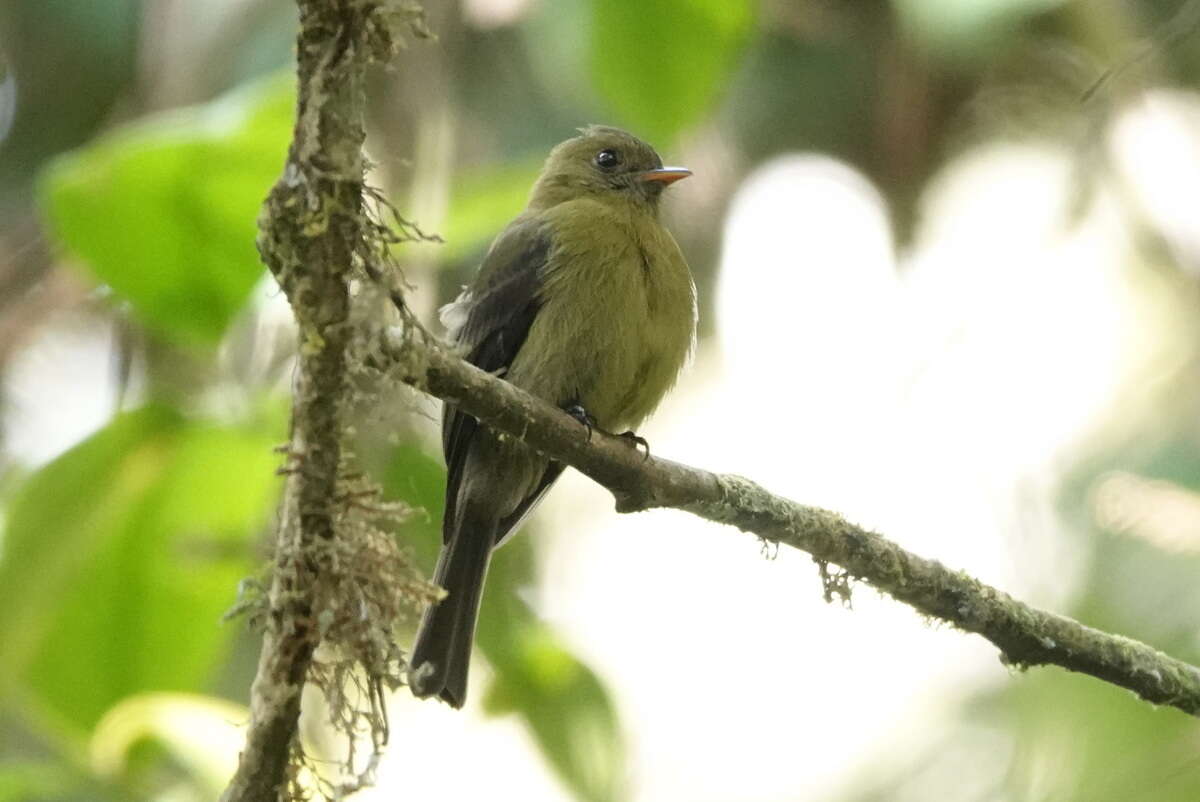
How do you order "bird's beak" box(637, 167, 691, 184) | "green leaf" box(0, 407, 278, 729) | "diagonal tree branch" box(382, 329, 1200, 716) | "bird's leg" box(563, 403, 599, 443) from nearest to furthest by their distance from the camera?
"diagonal tree branch" box(382, 329, 1200, 716) < "bird's leg" box(563, 403, 599, 443) < "green leaf" box(0, 407, 278, 729) < "bird's beak" box(637, 167, 691, 184)

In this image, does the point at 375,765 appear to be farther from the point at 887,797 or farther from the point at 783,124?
the point at 783,124

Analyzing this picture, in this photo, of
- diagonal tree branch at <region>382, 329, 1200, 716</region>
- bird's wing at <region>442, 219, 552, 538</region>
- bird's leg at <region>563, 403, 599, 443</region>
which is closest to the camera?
diagonal tree branch at <region>382, 329, 1200, 716</region>

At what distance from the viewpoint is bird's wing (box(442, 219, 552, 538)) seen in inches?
147

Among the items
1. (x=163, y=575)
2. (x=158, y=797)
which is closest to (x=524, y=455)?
(x=163, y=575)

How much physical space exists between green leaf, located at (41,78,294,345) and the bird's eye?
1355mm

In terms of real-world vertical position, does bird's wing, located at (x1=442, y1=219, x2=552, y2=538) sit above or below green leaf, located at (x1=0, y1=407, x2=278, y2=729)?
above

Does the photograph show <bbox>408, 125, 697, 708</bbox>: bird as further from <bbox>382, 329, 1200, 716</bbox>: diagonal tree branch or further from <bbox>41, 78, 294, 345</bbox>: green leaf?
<bbox>41, 78, 294, 345</bbox>: green leaf

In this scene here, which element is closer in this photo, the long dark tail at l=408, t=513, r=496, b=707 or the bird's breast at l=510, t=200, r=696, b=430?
the long dark tail at l=408, t=513, r=496, b=707

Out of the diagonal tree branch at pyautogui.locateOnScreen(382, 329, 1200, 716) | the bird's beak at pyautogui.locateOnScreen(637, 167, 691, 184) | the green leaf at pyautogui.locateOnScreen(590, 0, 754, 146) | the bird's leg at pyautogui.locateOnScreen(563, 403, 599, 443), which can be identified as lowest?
the diagonal tree branch at pyautogui.locateOnScreen(382, 329, 1200, 716)

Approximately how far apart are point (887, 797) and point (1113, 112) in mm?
2398

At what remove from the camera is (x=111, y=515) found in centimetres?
366

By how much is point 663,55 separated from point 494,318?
0.79m

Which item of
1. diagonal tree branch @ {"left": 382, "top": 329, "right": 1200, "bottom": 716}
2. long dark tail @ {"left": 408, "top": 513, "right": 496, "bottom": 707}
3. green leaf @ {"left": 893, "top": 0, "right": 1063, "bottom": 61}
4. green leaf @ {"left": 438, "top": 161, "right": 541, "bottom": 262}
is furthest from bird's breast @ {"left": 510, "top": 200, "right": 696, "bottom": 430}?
green leaf @ {"left": 893, "top": 0, "right": 1063, "bottom": 61}

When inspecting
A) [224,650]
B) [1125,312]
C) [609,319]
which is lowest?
[224,650]
